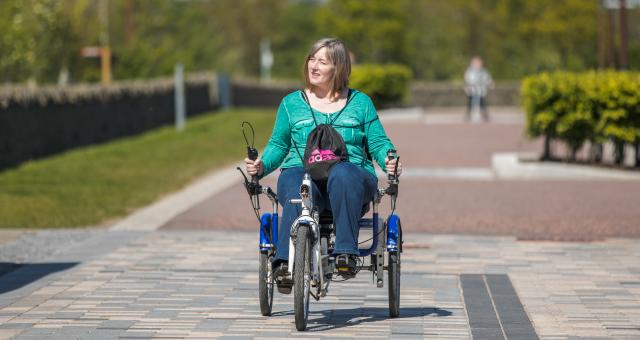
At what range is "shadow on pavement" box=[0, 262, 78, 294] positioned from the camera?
30.9 feet

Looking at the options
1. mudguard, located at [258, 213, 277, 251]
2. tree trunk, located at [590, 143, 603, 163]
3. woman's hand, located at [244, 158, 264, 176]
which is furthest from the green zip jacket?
tree trunk, located at [590, 143, 603, 163]

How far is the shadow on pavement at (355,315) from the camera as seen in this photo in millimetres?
7766

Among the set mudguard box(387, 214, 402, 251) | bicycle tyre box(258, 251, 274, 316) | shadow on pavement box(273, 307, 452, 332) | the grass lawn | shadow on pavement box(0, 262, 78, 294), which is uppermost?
mudguard box(387, 214, 402, 251)

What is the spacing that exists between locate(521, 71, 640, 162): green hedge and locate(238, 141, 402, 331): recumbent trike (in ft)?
39.9

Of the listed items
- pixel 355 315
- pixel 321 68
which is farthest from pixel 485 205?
pixel 321 68

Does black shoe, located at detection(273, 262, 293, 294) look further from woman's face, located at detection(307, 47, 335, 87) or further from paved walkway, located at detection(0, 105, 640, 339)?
woman's face, located at detection(307, 47, 335, 87)

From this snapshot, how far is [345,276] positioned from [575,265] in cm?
342

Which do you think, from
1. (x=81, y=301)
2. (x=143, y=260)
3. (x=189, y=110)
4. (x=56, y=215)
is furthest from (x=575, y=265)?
(x=189, y=110)

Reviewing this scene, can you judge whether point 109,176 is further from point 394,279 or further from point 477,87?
point 477,87

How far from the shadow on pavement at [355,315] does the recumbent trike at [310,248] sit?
0.54 feet

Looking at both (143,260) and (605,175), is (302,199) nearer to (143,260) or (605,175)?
(143,260)

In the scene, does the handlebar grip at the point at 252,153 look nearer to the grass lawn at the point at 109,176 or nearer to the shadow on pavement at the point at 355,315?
the shadow on pavement at the point at 355,315

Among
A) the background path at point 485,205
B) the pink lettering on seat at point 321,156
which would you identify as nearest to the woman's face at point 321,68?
the pink lettering on seat at point 321,156

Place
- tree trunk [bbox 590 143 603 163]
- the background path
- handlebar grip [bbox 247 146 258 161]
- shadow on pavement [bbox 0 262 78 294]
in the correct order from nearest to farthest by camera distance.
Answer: handlebar grip [bbox 247 146 258 161] → shadow on pavement [bbox 0 262 78 294] → the background path → tree trunk [bbox 590 143 603 163]
